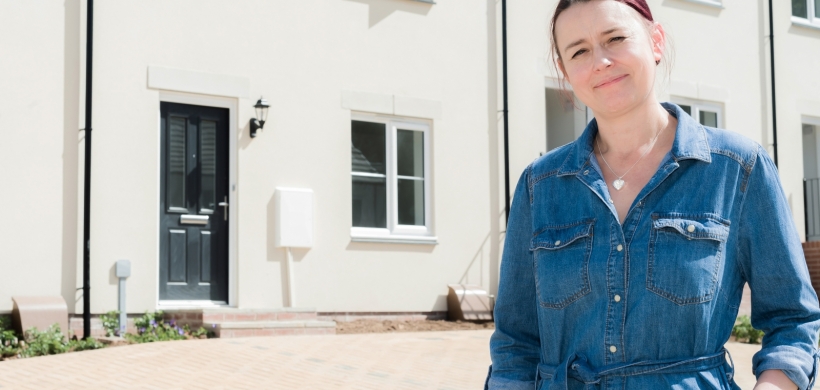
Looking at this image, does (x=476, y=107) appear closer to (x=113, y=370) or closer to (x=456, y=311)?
(x=456, y=311)

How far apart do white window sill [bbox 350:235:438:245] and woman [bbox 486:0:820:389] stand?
10629 mm

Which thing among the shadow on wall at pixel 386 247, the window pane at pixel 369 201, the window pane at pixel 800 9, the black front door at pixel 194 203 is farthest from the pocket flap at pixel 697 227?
the window pane at pixel 800 9

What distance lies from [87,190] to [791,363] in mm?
9940

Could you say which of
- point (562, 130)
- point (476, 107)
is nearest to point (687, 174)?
point (476, 107)

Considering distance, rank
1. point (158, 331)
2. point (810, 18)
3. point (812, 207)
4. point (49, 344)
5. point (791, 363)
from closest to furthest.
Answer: point (791, 363) → point (49, 344) → point (158, 331) → point (812, 207) → point (810, 18)

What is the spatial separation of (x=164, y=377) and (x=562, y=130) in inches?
389

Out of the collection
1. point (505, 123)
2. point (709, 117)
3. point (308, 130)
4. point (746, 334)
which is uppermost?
point (709, 117)

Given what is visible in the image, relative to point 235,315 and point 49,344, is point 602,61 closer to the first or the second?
point 49,344

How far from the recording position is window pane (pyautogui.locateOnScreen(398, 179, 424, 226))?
1338 cm

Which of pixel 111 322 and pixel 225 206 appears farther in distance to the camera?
pixel 225 206

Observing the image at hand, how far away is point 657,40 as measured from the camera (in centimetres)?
207

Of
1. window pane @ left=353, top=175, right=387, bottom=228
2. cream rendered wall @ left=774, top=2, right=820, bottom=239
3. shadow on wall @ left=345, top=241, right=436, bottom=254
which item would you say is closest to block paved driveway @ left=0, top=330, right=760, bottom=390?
shadow on wall @ left=345, top=241, right=436, bottom=254

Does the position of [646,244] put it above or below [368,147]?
below

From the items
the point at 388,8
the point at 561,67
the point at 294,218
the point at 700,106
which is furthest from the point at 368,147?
the point at 561,67
